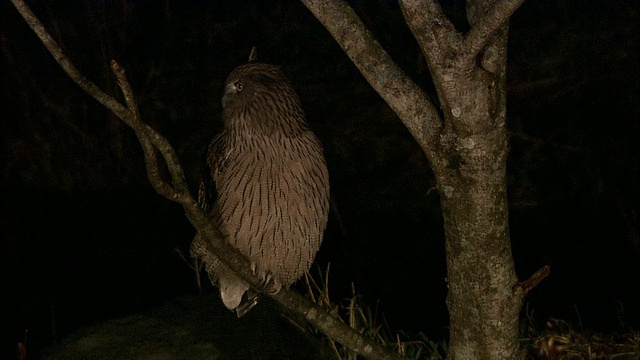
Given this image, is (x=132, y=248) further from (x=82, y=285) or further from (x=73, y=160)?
(x=73, y=160)

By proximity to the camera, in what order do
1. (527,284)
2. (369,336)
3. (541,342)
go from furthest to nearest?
1. (369,336)
2. (541,342)
3. (527,284)

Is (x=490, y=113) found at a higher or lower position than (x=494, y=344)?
higher

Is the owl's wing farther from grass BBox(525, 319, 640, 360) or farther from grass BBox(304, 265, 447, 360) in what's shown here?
grass BBox(525, 319, 640, 360)

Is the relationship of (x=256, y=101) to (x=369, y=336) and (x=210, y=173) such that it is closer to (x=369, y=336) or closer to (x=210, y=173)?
(x=210, y=173)

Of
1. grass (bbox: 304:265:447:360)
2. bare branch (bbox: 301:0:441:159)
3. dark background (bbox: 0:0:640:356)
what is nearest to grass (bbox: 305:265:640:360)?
grass (bbox: 304:265:447:360)

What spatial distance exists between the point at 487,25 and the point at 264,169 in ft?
3.68

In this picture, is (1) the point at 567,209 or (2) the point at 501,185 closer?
(2) the point at 501,185

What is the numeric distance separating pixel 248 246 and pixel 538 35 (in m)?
3.63

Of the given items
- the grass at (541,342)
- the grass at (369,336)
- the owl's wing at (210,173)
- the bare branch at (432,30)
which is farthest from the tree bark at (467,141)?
the grass at (369,336)

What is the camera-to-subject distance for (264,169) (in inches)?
121

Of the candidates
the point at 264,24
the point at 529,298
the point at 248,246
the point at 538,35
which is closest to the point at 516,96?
the point at 538,35

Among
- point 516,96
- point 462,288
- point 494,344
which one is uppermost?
point 462,288

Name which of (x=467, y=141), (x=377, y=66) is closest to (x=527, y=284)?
(x=467, y=141)

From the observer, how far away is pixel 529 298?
17.4 feet
